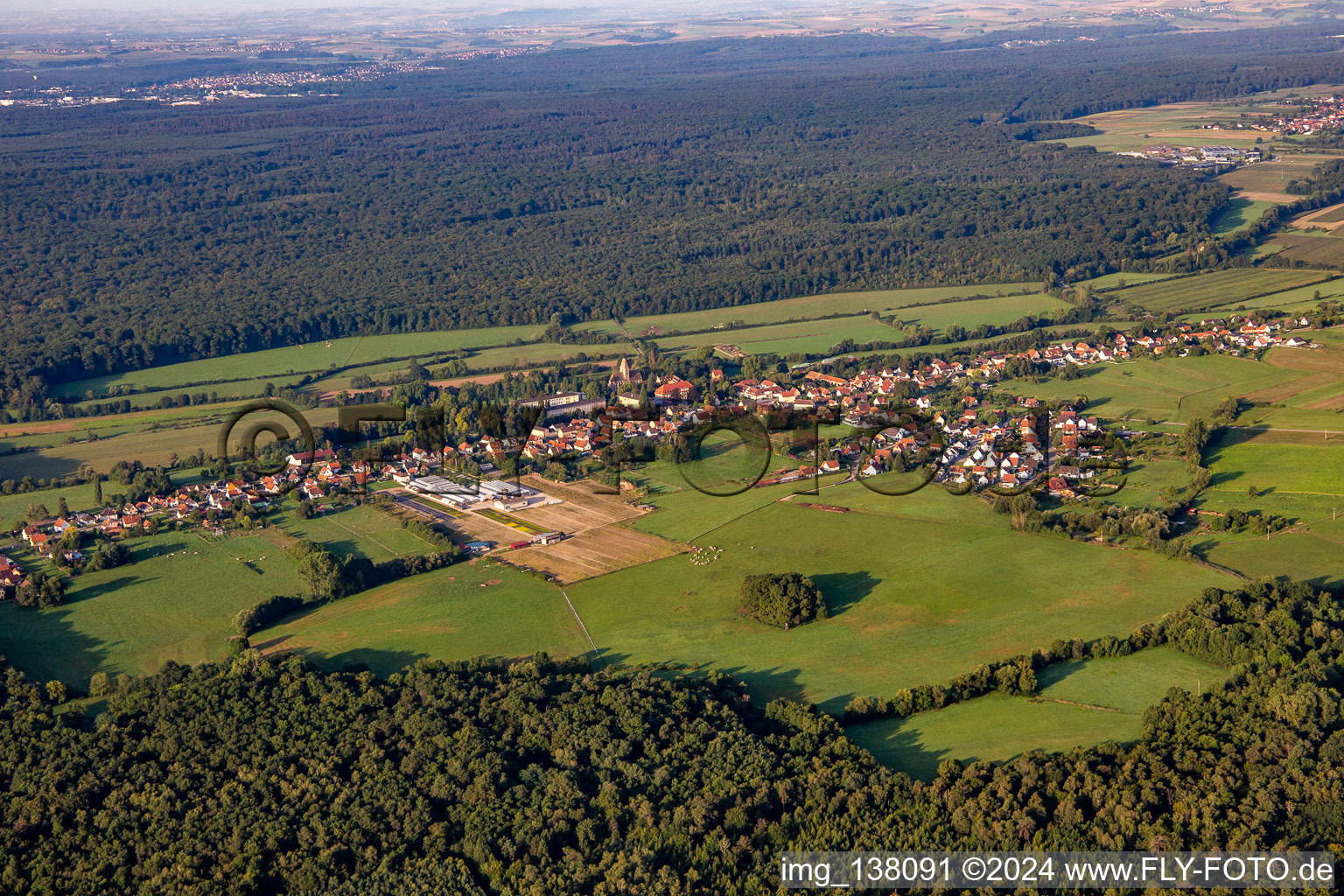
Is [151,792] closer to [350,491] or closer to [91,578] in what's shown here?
[91,578]

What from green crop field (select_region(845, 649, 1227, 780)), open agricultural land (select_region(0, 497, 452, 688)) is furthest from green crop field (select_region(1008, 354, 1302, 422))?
open agricultural land (select_region(0, 497, 452, 688))

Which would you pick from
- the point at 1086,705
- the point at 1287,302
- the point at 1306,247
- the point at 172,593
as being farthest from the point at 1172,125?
the point at 172,593

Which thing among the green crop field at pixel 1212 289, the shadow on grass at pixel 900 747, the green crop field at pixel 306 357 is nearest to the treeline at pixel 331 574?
the shadow on grass at pixel 900 747

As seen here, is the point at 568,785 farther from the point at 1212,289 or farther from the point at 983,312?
the point at 1212,289

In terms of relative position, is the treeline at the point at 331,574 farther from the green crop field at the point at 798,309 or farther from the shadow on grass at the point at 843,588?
the green crop field at the point at 798,309

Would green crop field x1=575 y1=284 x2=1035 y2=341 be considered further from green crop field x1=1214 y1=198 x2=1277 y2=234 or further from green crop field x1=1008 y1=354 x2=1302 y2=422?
green crop field x1=1214 y1=198 x2=1277 y2=234

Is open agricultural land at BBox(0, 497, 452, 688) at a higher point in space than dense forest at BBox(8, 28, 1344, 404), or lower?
lower
